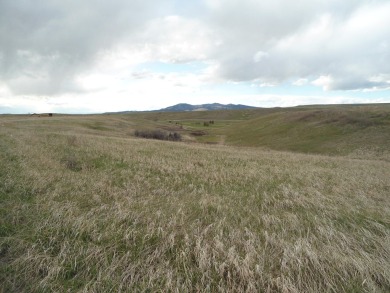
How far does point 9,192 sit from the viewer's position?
8.73 m

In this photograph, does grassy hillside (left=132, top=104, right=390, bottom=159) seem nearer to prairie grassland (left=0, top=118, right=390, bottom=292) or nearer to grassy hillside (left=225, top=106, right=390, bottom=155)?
grassy hillside (left=225, top=106, right=390, bottom=155)

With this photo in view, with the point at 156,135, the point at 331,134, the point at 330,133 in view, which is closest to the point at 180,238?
the point at 331,134

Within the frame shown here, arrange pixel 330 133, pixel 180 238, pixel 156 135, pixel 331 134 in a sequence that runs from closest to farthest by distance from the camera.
Answer: pixel 180 238, pixel 331 134, pixel 330 133, pixel 156 135

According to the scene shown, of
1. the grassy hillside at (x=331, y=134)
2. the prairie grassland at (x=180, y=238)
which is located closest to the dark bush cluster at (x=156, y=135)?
the grassy hillside at (x=331, y=134)

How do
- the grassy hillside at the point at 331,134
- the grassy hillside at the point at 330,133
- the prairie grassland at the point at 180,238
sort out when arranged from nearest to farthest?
the prairie grassland at the point at 180,238, the grassy hillside at the point at 331,134, the grassy hillside at the point at 330,133

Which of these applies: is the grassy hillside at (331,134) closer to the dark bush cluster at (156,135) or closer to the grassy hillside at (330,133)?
the grassy hillside at (330,133)

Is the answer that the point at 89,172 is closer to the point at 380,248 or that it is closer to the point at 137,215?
the point at 137,215

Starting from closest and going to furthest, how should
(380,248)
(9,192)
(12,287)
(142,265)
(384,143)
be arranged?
1. (12,287)
2. (142,265)
3. (380,248)
4. (9,192)
5. (384,143)

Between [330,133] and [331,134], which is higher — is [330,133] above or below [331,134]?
above

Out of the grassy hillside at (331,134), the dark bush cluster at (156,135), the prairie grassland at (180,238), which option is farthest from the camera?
the dark bush cluster at (156,135)

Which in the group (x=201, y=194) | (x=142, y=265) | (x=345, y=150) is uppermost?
(x=142, y=265)

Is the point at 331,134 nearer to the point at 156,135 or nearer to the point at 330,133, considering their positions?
the point at 330,133

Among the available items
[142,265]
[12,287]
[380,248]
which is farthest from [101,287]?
[380,248]

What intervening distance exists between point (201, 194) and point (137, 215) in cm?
416
